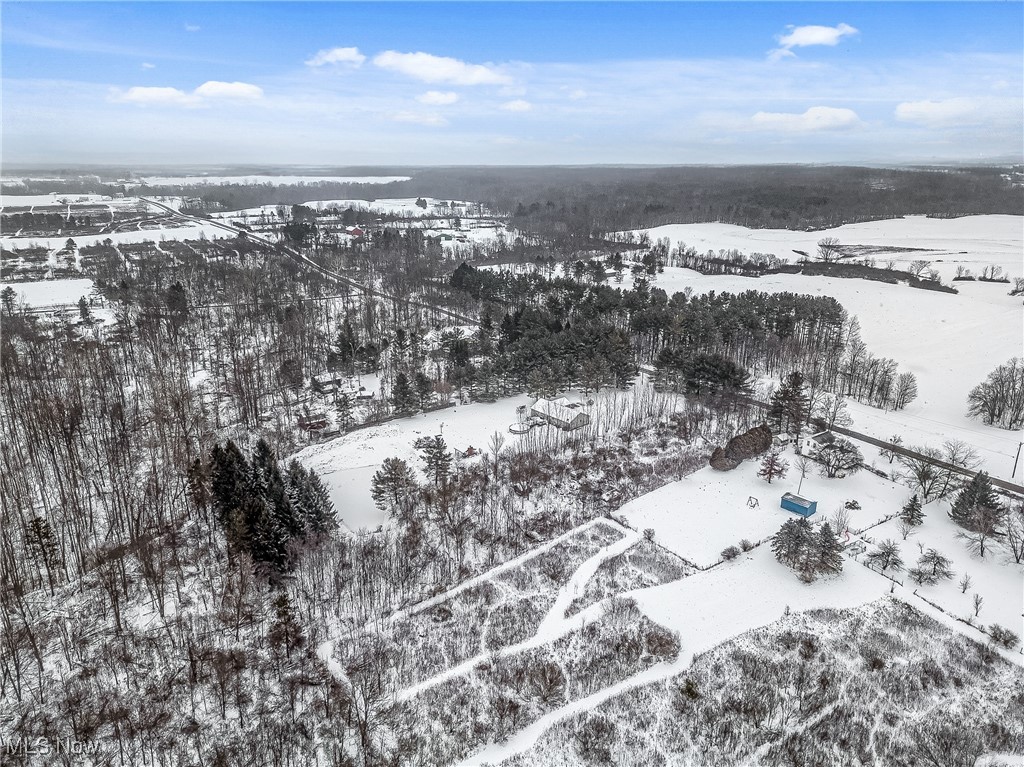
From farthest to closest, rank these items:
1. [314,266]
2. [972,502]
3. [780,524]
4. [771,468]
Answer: [314,266]
[771,468]
[780,524]
[972,502]

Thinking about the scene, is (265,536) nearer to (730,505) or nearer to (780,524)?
(730,505)

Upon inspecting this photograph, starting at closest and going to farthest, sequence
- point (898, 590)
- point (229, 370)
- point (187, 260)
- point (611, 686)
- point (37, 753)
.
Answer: point (37, 753), point (611, 686), point (898, 590), point (229, 370), point (187, 260)

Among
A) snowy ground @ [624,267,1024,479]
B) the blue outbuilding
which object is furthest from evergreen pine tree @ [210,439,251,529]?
snowy ground @ [624,267,1024,479]

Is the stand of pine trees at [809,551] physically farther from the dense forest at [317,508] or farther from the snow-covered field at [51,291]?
the snow-covered field at [51,291]

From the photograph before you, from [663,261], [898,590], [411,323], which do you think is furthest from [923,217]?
[898,590]

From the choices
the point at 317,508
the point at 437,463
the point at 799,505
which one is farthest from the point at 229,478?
the point at 799,505

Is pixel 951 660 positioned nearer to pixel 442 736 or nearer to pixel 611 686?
pixel 611 686

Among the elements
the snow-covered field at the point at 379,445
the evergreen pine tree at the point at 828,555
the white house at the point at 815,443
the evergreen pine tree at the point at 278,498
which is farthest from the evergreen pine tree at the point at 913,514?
the evergreen pine tree at the point at 278,498
